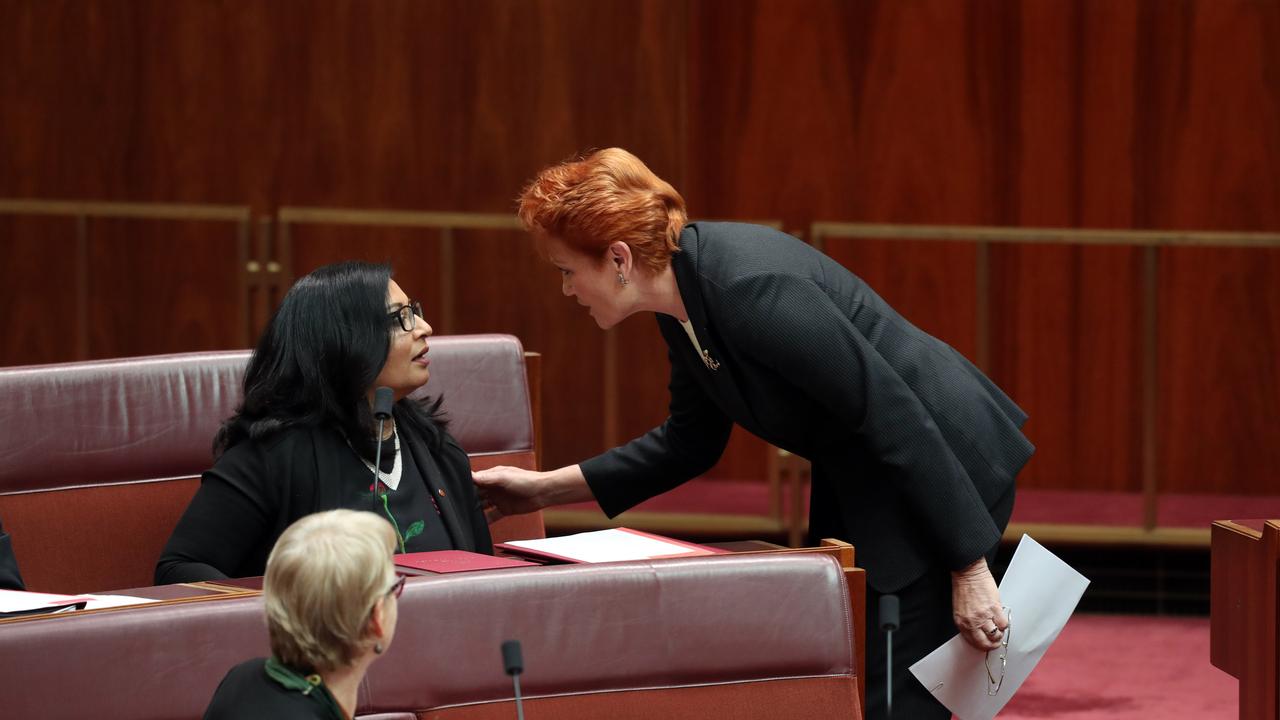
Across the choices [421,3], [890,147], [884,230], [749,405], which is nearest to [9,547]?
[749,405]

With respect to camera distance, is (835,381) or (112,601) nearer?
(112,601)

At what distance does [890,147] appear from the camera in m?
5.58

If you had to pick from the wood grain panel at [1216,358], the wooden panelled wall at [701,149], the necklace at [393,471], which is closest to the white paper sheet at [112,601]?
the necklace at [393,471]

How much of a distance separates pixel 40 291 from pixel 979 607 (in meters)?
3.72

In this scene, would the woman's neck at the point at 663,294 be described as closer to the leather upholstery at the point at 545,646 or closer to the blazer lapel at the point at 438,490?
the leather upholstery at the point at 545,646

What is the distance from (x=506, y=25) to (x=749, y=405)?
3215 mm

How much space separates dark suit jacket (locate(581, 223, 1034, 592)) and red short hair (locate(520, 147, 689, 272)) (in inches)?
1.6

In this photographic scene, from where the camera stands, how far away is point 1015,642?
2.54 metres

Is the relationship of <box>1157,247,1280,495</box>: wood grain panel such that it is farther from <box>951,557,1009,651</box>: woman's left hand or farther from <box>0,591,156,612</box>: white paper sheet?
<box>0,591,156,612</box>: white paper sheet

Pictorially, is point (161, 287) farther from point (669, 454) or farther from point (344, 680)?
point (344, 680)

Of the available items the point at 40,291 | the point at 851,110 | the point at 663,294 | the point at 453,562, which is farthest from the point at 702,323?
the point at 40,291

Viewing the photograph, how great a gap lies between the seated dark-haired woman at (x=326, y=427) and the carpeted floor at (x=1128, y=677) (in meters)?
1.74

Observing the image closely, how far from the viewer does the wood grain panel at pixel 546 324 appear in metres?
5.16

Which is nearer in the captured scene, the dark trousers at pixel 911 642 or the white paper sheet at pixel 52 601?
the white paper sheet at pixel 52 601
